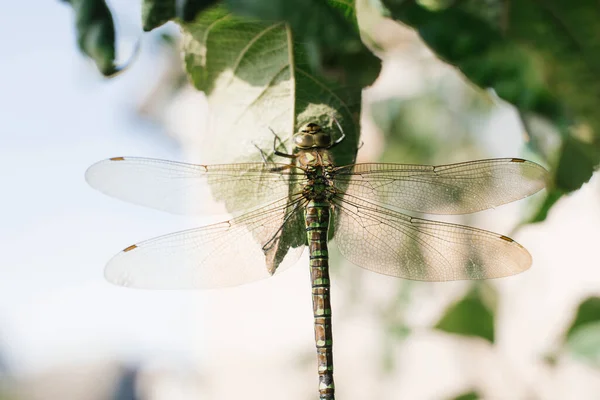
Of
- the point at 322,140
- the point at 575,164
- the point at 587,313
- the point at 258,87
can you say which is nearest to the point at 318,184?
the point at 322,140

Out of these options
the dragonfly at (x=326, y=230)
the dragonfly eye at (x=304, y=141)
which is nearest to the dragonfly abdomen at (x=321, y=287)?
the dragonfly at (x=326, y=230)

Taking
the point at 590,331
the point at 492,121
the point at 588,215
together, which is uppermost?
the point at 492,121

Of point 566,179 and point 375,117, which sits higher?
point 375,117

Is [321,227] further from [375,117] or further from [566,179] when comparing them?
[375,117]

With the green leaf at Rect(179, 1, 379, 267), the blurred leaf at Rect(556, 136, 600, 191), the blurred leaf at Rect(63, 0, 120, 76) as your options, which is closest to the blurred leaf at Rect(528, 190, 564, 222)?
the blurred leaf at Rect(556, 136, 600, 191)

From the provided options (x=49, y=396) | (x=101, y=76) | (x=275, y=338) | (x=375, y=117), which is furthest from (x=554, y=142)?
(x=49, y=396)
